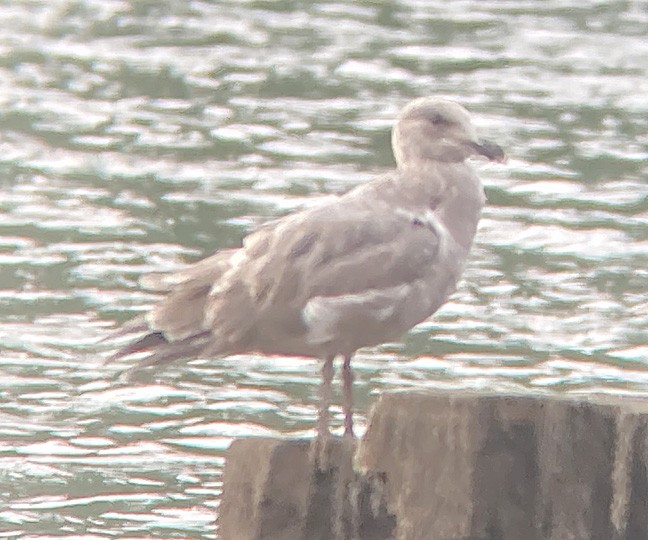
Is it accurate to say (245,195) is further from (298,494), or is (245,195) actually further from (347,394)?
(298,494)

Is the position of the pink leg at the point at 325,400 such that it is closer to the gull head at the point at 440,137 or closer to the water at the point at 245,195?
the gull head at the point at 440,137

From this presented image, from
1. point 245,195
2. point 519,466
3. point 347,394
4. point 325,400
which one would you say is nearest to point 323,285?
point 325,400

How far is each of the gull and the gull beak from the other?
32 cm

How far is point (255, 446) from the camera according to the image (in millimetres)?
5645

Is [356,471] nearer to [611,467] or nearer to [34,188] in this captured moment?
[611,467]

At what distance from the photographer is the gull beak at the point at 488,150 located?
6426mm

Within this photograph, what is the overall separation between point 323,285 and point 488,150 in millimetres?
912

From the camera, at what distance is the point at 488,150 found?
253 inches

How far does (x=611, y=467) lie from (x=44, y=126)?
989cm

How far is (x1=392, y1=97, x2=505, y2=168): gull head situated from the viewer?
643cm

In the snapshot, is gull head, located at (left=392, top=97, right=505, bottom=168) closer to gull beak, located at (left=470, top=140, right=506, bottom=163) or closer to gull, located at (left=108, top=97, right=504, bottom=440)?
gull beak, located at (left=470, top=140, right=506, bottom=163)

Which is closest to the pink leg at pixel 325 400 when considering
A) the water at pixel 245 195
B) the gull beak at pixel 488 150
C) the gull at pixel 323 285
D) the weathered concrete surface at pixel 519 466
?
the gull at pixel 323 285

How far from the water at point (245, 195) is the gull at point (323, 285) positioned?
169 centimetres

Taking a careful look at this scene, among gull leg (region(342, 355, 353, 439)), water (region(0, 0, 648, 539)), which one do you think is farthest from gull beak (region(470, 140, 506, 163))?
water (region(0, 0, 648, 539))
